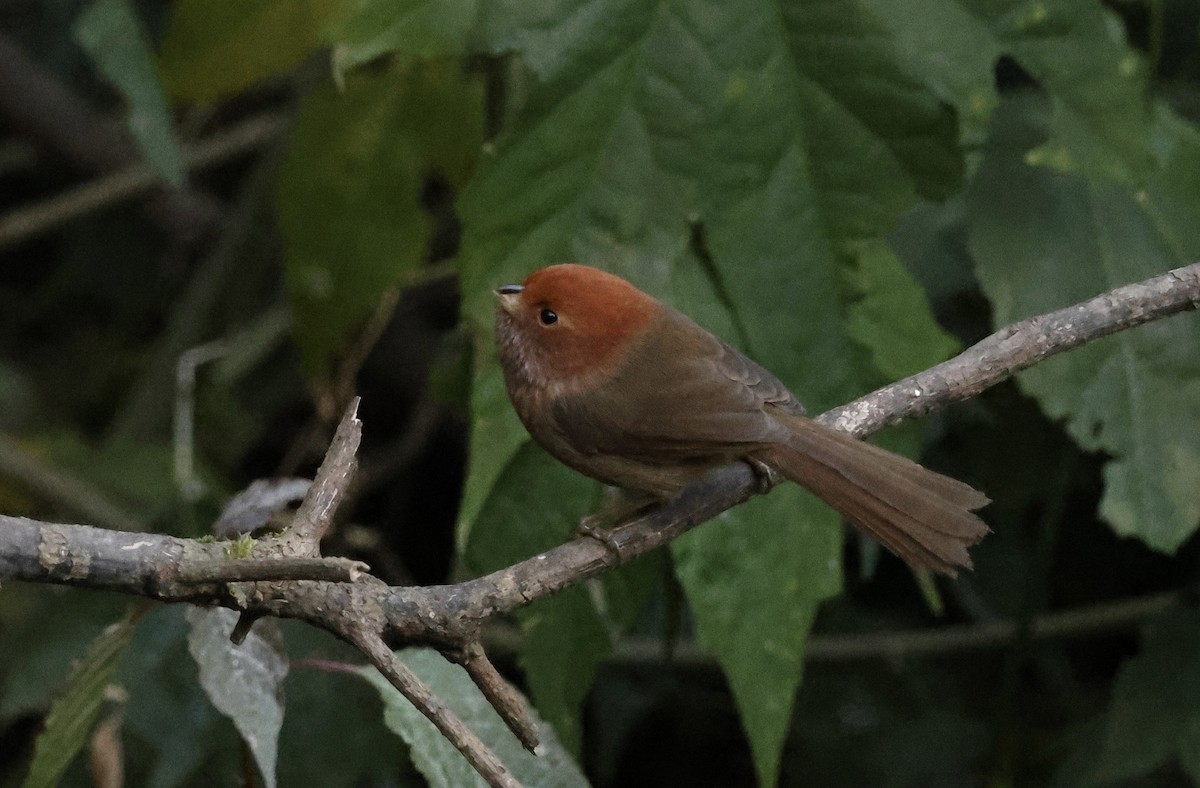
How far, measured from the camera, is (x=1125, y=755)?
2746mm

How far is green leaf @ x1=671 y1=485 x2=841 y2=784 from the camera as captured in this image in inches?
85.9

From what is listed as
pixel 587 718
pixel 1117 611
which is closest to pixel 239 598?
pixel 587 718

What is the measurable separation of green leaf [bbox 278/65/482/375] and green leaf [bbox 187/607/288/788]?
121cm

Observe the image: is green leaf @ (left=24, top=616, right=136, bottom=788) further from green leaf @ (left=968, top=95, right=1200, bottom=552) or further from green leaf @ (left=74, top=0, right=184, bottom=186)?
green leaf @ (left=968, top=95, right=1200, bottom=552)

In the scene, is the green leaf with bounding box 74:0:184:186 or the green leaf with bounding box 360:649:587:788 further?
the green leaf with bounding box 74:0:184:186

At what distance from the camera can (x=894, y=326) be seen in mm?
2346

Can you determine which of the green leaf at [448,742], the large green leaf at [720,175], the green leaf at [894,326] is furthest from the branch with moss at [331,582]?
the green leaf at [894,326]

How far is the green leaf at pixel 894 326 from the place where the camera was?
2324mm

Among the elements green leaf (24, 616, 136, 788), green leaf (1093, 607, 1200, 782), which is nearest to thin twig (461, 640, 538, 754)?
green leaf (24, 616, 136, 788)

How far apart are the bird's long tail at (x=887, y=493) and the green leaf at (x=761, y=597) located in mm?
149

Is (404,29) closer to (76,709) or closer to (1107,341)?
(76,709)

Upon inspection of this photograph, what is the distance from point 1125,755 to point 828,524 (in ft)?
2.98

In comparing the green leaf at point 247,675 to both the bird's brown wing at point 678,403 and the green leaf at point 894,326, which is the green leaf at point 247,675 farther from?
the green leaf at point 894,326

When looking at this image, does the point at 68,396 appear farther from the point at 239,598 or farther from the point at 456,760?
the point at 239,598
